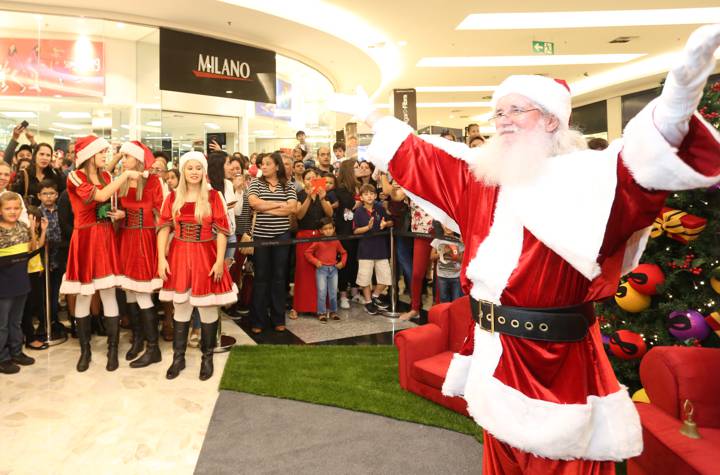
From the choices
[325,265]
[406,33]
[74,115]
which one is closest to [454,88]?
[406,33]

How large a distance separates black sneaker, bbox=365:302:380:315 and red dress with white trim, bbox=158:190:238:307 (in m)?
2.29

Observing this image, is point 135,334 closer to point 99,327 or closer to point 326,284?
point 99,327

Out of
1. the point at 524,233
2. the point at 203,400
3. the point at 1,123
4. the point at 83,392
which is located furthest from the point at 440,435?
the point at 1,123

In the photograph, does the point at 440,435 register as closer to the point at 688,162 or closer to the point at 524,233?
the point at 524,233

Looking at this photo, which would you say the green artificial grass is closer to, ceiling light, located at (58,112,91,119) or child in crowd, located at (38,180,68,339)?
child in crowd, located at (38,180,68,339)

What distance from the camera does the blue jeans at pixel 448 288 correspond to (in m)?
4.95

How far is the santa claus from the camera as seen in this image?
4.30 ft

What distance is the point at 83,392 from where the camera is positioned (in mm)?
3777

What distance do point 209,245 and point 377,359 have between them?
1677mm

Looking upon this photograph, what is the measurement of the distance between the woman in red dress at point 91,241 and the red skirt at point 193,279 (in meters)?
0.59

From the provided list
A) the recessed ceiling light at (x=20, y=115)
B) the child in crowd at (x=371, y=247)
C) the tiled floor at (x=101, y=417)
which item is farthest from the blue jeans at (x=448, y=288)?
the recessed ceiling light at (x=20, y=115)

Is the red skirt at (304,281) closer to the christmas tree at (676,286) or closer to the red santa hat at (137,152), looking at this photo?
the red santa hat at (137,152)

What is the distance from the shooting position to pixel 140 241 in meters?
4.32

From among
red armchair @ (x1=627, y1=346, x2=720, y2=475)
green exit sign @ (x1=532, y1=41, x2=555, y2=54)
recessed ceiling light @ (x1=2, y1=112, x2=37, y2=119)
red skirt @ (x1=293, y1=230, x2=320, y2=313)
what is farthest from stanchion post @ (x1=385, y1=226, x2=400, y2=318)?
recessed ceiling light @ (x1=2, y1=112, x2=37, y2=119)
